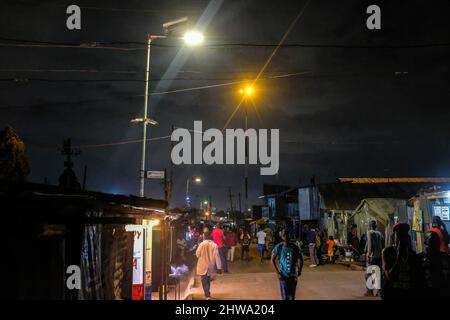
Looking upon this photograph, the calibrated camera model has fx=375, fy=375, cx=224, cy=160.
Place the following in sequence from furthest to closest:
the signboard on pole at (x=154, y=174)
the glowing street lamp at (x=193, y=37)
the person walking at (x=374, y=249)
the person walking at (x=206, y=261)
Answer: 1. the signboard on pole at (x=154, y=174)
2. the glowing street lamp at (x=193, y=37)
3. the person walking at (x=374, y=249)
4. the person walking at (x=206, y=261)

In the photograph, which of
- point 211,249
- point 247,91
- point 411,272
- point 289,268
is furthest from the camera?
point 247,91

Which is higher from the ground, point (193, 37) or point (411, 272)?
point (193, 37)

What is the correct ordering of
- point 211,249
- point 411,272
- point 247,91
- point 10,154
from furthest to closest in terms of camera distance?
1. point 247,91
2. point 10,154
3. point 211,249
4. point 411,272

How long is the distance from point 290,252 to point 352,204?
68.4ft

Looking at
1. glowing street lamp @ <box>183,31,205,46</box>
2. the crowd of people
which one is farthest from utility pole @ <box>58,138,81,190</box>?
glowing street lamp @ <box>183,31,205,46</box>

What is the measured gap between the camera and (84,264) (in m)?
6.03

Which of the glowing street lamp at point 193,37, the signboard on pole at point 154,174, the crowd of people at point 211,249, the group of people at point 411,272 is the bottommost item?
the crowd of people at point 211,249

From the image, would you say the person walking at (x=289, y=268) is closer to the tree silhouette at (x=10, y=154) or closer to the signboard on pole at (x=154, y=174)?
the signboard on pole at (x=154, y=174)

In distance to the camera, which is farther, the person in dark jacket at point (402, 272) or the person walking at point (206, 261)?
the person walking at point (206, 261)

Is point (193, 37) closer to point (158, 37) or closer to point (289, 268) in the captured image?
point (158, 37)

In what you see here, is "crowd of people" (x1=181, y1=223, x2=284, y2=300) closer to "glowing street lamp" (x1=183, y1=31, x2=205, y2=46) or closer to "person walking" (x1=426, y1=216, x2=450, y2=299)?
"person walking" (x1=426, y1=216, x2=450, y2=299)

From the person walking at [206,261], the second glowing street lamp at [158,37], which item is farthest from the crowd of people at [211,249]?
the second glowing street lamp at [158,37]

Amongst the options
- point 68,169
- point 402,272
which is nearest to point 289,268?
point 402,272
